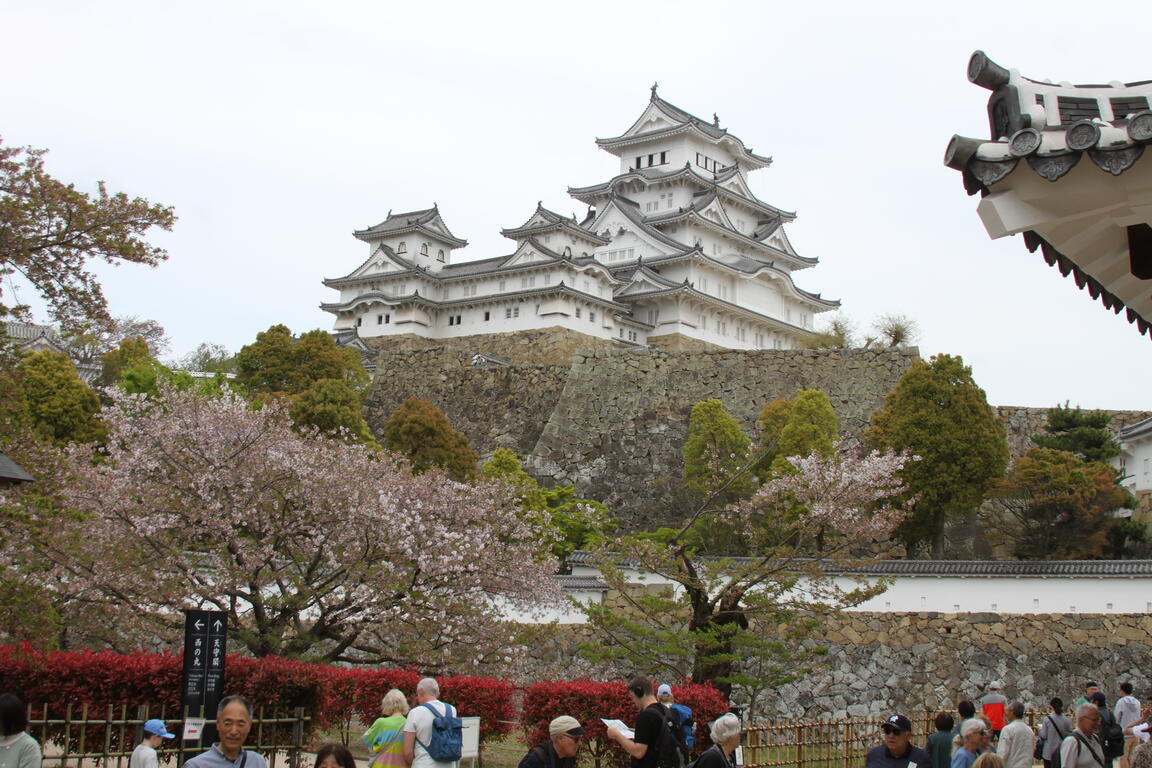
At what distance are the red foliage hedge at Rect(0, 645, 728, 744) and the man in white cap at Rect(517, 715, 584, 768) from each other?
4308 millimetres

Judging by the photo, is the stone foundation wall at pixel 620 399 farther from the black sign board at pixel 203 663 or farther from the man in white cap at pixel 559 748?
the man in white cap at pixel 559 748

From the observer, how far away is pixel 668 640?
1394 cm

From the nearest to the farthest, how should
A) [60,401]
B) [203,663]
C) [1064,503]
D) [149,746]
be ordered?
[149,746]
[203,663]
[1064,503]
[60,401]

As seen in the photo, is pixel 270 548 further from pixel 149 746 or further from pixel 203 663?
pixel 149 746

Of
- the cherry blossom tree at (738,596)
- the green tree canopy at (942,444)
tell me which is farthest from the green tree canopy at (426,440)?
the cherry blossom tree at (738,596)

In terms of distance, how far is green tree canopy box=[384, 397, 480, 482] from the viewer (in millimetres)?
28452

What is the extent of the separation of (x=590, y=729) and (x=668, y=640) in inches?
108

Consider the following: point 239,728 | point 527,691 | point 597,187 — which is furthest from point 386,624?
point 597,187

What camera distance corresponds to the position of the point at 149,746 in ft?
26.3

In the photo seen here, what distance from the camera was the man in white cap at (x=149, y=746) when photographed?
716 centimetres

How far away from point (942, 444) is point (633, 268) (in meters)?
21.1

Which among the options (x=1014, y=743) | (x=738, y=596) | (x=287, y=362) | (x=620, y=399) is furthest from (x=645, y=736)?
(x=287, y=362)

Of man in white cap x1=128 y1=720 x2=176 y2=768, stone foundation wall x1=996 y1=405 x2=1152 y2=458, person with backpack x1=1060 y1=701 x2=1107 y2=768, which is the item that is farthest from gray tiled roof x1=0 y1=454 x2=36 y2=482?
stone foundation wall x1=996 y1=405 x2=1152 y2=458

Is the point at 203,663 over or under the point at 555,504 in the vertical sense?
under
